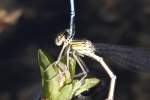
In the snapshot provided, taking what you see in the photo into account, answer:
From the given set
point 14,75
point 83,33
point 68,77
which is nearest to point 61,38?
point 68,77

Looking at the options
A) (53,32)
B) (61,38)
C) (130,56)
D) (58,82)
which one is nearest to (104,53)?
(130,56)

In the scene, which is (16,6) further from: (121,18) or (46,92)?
(46,92)

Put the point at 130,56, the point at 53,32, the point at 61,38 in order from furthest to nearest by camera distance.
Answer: the point at 53,32, the point at 130,56, the point at 61,38

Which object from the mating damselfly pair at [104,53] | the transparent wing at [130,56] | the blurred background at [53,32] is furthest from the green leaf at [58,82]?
the blurred background at [53,32]

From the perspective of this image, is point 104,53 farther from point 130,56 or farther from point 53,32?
point 53,32

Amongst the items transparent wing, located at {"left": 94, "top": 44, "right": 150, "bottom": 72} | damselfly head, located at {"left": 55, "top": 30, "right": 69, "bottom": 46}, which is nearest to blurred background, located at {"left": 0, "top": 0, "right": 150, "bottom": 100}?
transparent wing, located at {"left": 94, "top": 44, "right": 150, "bottom": 72}

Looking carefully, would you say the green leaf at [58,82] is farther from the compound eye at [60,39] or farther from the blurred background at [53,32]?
the blurred background at [53,32]

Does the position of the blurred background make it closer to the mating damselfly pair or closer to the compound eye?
the mating damselfly pair
